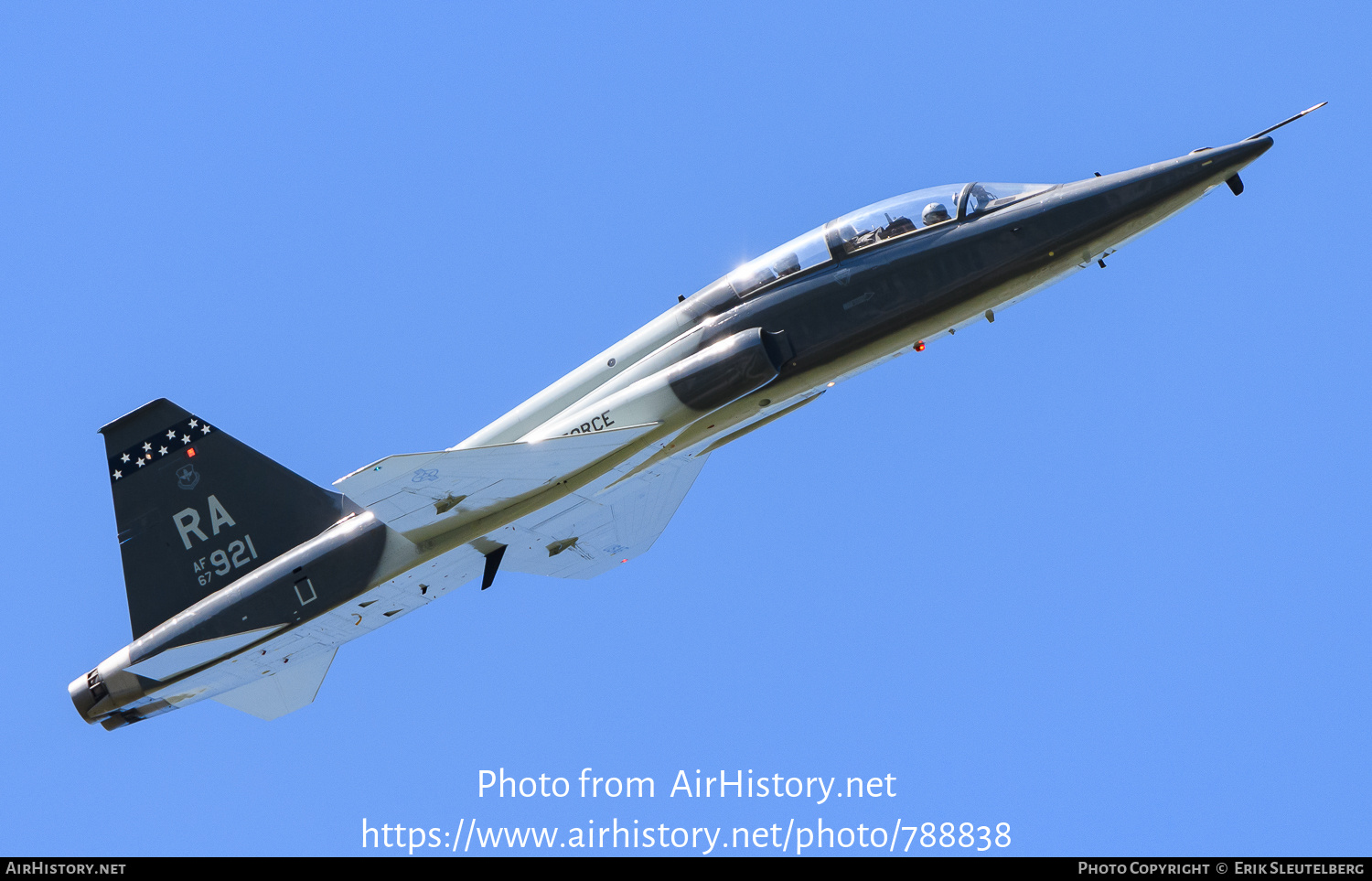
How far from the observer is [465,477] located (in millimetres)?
16531

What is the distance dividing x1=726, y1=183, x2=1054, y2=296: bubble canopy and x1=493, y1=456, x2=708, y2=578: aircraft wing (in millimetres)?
2846

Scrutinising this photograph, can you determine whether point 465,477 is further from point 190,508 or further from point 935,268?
point 935,268

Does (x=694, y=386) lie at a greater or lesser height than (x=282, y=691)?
greater

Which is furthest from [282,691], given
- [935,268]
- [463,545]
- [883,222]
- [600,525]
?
[935,268]

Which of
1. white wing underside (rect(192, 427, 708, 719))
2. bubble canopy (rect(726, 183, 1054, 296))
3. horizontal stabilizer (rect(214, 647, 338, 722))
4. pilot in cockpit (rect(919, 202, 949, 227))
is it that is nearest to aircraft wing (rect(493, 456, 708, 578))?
white wing underside (rect(192, 427, 708, 719))

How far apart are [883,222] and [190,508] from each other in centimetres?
1048

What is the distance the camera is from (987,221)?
16.6 meters

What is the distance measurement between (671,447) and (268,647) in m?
6.32

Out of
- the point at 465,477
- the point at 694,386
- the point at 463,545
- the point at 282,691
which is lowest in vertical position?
the point at 282,691

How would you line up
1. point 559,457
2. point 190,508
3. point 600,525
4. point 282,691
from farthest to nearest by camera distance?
point 282,691
point 600,525
point 190,508
point 559,457
